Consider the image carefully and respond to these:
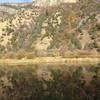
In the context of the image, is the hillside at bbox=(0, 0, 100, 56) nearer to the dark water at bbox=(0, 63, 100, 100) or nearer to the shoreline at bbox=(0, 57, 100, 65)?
the shoreline at bbox=(0, 57, 100, 65)

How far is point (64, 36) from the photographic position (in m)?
101

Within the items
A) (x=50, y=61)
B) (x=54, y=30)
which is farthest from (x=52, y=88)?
(x=54, y=30)

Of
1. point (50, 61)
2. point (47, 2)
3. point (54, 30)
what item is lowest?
point (50, 61)

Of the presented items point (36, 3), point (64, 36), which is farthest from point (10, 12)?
point (64, 36)

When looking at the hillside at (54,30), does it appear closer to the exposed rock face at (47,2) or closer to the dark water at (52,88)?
the exposed rock face at (47,2)

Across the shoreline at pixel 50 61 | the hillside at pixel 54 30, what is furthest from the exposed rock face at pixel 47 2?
the shoreline at pixel 50 61

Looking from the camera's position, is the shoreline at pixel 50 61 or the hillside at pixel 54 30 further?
the hillside at pixel 54 30

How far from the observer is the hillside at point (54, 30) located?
93312 mm

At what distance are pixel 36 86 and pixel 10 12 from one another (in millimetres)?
93751

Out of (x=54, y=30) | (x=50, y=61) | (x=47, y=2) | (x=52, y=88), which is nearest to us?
(x=52, y=88)

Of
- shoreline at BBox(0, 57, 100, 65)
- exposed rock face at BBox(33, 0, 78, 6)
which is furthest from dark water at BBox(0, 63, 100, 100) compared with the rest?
exposed rock face at BBox(33, 0, 78, 6)

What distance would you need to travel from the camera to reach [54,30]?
354ft

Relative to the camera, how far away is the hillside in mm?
93312

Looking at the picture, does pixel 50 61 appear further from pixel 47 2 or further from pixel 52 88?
pixel 47 2
